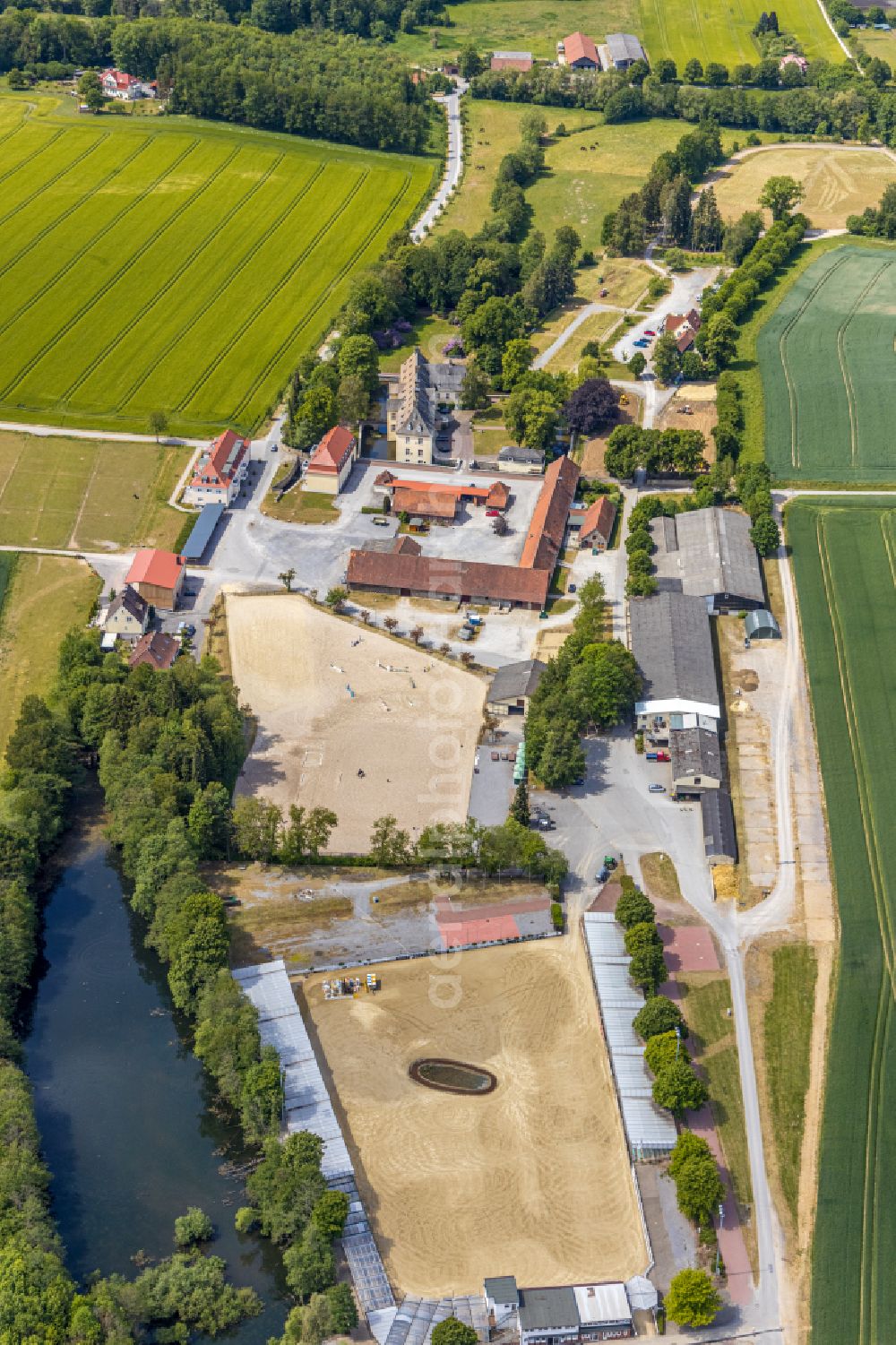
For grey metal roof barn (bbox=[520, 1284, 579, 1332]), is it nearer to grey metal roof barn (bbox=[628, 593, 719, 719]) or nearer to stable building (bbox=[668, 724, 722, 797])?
stable building (bbox=[668, 724, 722, 797])

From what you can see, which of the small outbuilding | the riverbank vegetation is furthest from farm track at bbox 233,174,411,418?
the small outbuilding

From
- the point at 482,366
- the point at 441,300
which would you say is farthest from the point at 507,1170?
the point at 441,300

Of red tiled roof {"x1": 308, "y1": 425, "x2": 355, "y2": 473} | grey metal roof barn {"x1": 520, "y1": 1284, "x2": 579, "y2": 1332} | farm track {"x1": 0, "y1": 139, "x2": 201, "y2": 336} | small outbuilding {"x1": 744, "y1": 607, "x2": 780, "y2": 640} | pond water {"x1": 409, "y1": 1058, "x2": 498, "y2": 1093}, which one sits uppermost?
farm track {"x1": 0, "y1": 139, "x2": 201, "y2": 336}

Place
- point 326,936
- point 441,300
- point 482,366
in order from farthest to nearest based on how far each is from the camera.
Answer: point 441,300 → point 482,366 → point 326,936

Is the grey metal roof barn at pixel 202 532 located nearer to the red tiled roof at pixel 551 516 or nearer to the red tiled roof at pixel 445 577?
the red tiled roof at pixel 445 577

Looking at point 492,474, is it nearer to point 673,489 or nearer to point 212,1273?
point 673,489

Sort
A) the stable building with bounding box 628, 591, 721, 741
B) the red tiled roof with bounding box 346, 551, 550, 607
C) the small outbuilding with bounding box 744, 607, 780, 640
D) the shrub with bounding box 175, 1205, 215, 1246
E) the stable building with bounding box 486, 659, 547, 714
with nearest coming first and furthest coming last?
1. the shrub with bounding box 175, 1205, 215, 1246
2. the stable building with bounding box 628, 591, 721, 741
3. the stable building with bounding box 486, 659, 547, 714
4. the small outbuilding with bounding box 744, 607, 780, 640
5. the red tiled roof with bounding box 346, 551, 550, 607
